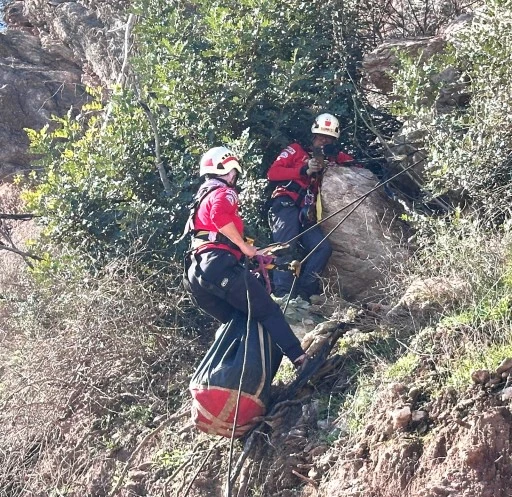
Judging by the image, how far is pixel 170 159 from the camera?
363 inches

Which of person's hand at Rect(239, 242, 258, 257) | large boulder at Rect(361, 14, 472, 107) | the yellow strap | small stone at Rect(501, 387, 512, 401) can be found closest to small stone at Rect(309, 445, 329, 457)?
small stone at Rect(501, 387, 512, 401)

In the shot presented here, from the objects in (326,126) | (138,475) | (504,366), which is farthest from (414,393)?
(326,126)

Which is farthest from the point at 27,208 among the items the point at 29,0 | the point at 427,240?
the point at 29,0

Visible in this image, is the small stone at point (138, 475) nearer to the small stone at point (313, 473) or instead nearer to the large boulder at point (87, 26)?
the small stone at point (313, 473)

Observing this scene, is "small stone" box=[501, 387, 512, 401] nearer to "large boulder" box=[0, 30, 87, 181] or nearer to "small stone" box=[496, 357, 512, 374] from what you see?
"small stone" box=[496, 357, 512, 374]

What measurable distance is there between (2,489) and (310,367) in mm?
2983

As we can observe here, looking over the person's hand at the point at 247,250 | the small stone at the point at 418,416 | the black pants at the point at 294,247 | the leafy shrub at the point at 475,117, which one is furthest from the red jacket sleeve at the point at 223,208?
the leafy shrub at the point at 475,117

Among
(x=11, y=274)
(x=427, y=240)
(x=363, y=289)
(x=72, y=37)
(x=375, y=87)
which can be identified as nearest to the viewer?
(x=427, y=240)

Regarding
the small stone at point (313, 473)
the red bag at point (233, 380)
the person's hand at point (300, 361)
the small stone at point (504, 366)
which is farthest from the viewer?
the person's hand at point (300, 361)

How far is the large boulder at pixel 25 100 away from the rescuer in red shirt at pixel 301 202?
602 cm

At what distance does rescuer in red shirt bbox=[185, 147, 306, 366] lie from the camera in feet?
21.7

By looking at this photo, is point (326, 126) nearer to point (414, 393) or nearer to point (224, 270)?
point (224, 270)

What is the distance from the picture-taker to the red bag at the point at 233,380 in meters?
6.40

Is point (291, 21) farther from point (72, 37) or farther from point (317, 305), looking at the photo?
point (72, 37)
